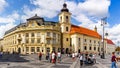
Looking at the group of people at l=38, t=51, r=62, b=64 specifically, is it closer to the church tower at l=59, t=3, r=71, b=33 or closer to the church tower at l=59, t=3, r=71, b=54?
the church tower at l=59, t=3, r=71, b=54

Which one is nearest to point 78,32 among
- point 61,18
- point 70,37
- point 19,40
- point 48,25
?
point 70,37

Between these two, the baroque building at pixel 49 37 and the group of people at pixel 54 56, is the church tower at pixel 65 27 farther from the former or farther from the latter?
the group of people at pixel 54 56

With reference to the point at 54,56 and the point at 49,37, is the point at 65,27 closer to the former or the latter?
the point at 49,37

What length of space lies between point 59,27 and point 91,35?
19.2 meters

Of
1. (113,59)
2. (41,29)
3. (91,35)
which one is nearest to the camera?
(113,59)

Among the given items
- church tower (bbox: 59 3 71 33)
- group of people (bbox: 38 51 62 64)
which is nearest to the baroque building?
church tower (bbox: 59 3 71 33)

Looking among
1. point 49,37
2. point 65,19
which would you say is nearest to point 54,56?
point 49,37

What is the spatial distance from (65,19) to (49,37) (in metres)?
14.2

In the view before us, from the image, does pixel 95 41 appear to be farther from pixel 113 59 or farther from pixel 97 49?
pixel 113 59

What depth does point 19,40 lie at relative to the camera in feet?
236

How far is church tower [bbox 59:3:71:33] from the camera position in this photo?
76.7 metres

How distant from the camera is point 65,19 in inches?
3063

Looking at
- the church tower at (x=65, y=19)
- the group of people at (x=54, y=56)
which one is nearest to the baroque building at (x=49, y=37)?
the church tower at (x=65, y=19)

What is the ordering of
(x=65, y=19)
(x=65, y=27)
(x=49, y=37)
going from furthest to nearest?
(x=65, y=19) < (x=65, y=27) < (x=49, y=37)
